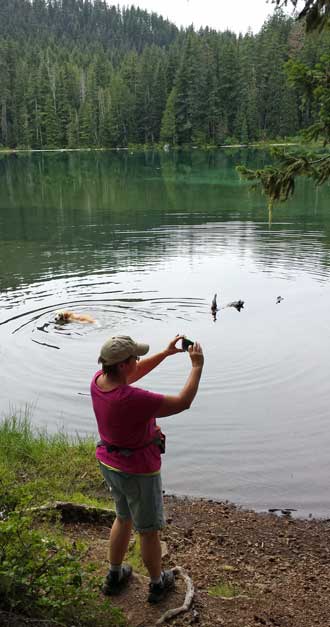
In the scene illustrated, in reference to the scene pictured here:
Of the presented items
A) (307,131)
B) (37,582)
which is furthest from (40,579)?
(307,131)

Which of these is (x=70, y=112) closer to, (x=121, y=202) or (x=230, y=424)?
(x=121, y=202)

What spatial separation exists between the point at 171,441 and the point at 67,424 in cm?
168

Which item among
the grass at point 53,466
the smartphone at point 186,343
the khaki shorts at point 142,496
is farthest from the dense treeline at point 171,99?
the khaki shorts at point 142,496

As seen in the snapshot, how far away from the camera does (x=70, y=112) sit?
12056 cm

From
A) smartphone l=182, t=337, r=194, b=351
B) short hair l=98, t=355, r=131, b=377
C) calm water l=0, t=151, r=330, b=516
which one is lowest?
calm water l=0, t=151, r=330, b=516

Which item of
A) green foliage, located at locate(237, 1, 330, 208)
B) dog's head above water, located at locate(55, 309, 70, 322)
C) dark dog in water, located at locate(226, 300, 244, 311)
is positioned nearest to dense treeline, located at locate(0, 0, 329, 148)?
dark dog in water, located at locate(226, 300, 244, 311)

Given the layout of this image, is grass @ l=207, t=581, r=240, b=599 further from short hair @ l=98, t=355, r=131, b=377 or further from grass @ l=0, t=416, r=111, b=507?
short hair @ l=98, t=355, r=131, b=377

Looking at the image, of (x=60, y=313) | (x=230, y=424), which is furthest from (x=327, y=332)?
(x=60, y=313)

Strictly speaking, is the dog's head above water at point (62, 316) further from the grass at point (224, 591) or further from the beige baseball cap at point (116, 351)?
the beige baseball cap at point (116, 351)

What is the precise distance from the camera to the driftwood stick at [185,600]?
4.25 m

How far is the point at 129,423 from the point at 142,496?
58cm

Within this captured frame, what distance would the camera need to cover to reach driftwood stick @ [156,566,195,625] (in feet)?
13.9

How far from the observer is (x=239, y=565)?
5461mm

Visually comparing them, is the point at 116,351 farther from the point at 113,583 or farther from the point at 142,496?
the point at 113,583
